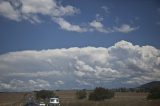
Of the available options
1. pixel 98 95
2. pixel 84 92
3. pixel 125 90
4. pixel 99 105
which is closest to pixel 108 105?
pixel 99 105

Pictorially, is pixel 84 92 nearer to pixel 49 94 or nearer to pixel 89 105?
pixel 49 94

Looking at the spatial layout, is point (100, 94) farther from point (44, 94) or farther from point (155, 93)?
point (44, 94)

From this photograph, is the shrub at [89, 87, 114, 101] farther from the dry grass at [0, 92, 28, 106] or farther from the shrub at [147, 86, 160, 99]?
the dry grass at [0, 92, 28, 106]

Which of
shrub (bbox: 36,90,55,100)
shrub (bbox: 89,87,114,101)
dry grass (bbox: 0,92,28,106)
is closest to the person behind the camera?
dry grass (bbox: 0,92,28,106)

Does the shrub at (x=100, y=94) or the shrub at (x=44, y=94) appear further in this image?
the shrub at (x=44, y=94)

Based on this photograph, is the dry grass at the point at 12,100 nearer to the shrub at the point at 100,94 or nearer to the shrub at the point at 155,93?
the shrub at the point at 100,94

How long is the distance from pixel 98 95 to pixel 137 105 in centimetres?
3863

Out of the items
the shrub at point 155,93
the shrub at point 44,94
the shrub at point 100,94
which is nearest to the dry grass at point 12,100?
the shrub at point 44,94

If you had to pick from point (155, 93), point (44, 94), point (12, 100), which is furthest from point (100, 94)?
point (12, 100)

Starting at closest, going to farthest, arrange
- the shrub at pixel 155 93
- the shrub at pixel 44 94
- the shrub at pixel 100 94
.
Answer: the shrub at pixel 155 93 < the shrub at pixel 100 94 < the shrub at pixel 44 94

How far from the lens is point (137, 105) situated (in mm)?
41656

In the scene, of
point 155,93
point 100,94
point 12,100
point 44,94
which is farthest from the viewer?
point 12,100

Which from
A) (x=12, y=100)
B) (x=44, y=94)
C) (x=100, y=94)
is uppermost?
(x=44, y=94)

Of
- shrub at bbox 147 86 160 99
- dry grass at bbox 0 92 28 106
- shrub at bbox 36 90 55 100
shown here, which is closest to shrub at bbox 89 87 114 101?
shrub at bbox 147 86 160 99
